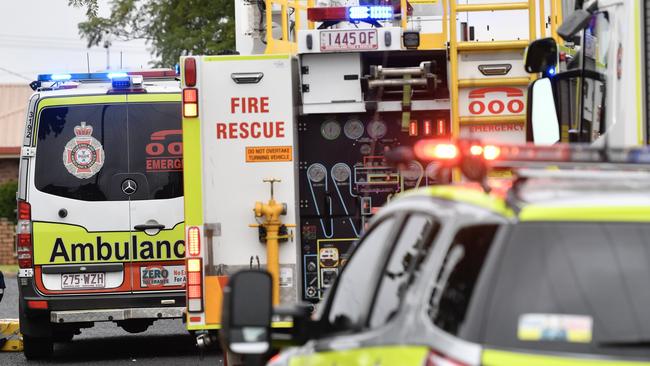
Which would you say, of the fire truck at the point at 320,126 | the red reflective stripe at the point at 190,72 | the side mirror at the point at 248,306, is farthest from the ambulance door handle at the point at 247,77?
the side mirror at the point at 248,306

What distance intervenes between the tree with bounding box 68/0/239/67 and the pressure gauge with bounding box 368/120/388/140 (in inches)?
653

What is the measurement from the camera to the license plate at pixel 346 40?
399 inches

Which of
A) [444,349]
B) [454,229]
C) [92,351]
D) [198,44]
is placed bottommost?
[92,351]

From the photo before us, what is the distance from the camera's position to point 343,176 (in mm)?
10578

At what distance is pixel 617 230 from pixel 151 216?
9.59 meters

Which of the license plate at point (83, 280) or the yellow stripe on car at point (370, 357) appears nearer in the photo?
the yellow stripe on car at point (370, 357)

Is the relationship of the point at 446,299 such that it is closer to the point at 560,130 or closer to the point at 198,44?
the point at 560,130

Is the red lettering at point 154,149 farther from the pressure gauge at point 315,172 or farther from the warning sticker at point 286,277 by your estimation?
the warning sticker at point 286,277

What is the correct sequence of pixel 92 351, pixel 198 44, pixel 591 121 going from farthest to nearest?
pixel 198 44 < pixel 92 351 < pixel 591 121

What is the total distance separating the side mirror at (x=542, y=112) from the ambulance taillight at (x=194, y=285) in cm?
295

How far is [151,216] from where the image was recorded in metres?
13.0

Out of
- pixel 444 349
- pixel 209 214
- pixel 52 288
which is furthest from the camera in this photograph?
pixel 52 288

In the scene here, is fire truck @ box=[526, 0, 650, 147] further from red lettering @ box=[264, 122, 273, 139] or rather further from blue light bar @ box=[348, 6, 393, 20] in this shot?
red lettering @ box=[264, 122, 273, 139]

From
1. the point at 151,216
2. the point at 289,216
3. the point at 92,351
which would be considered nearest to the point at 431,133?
the point at 289,216
